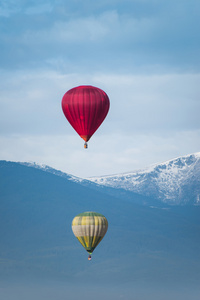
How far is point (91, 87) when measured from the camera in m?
119

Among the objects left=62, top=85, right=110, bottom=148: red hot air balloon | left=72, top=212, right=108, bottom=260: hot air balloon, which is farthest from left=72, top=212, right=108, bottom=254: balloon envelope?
left=62, top=85, right=110, bottom=148: red hot air balloon

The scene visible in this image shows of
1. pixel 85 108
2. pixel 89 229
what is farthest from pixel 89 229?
pixel 85 108

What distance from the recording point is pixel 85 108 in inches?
4574

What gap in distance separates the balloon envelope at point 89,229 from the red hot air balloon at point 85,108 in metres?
28.3

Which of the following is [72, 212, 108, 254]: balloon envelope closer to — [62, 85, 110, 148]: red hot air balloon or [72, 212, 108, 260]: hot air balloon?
[72, 212, 108, 260]: hot air balloon

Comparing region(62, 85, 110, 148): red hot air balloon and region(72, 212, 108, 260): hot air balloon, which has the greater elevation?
region(62, 85, 110, 148): red hot air balloon

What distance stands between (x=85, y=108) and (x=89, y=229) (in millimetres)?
32359

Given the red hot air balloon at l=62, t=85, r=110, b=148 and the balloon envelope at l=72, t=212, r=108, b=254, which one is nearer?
the red hot air balloon at l=62, t=85, r=110, b=148

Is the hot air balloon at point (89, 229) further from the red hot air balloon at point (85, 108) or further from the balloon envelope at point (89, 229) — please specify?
the red hot air balloon at point (85, 108)

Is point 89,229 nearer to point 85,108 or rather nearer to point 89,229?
point 89,229

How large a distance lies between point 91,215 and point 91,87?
34.7 metres

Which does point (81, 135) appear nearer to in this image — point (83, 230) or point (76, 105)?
point (76, 105)

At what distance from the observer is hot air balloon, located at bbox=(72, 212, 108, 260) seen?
137 m

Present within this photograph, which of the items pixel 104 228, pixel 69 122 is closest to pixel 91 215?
pixel 104 228
